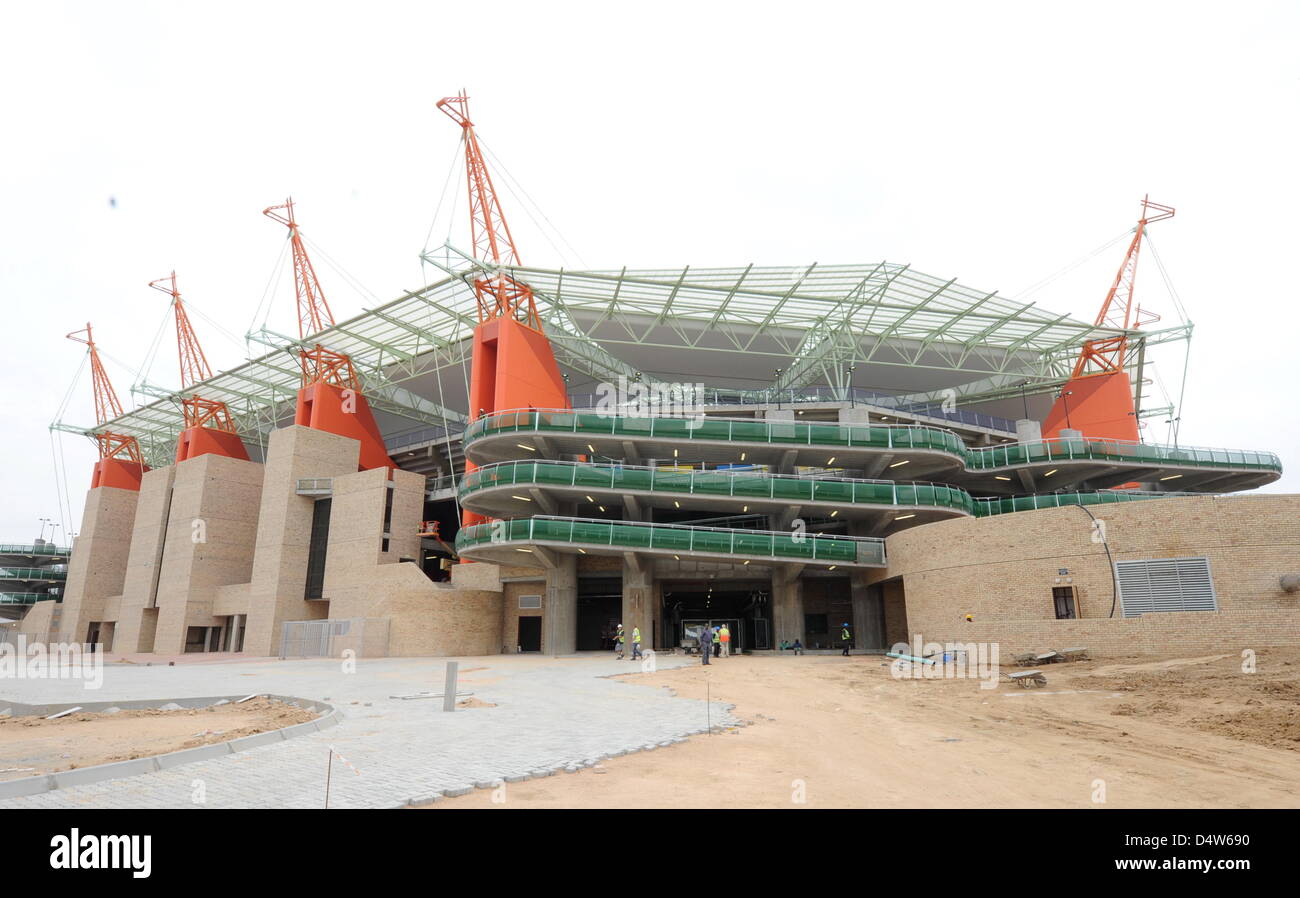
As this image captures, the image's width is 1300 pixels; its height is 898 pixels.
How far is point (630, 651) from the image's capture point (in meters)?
36.5

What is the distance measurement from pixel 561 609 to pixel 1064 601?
2477 cm

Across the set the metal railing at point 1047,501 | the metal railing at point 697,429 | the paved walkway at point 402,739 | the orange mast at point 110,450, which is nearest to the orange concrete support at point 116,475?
the orange mast at point 110,450

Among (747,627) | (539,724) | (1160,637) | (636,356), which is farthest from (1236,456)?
(539,724)

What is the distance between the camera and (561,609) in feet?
137

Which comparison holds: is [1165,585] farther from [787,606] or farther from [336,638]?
[336,638]

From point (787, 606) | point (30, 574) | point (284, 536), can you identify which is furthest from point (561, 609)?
point (30, 574)

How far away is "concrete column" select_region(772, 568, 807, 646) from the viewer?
3997cm

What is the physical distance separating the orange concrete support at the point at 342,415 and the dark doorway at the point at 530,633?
18300 millimetres

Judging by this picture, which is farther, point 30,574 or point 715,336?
point 30,574

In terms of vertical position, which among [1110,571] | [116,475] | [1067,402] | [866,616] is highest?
[1067,402]

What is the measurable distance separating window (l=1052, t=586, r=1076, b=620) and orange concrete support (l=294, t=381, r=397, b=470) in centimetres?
4558

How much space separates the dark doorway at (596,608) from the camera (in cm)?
4797
